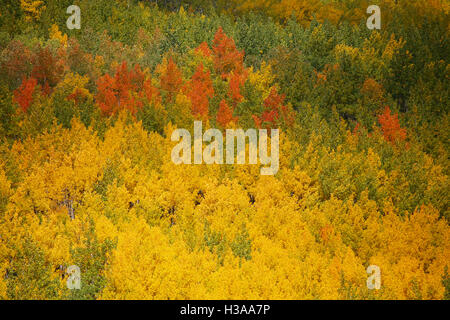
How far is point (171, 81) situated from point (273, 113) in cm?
2392

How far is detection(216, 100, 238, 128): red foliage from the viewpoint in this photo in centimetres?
9612

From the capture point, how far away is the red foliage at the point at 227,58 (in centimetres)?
11581

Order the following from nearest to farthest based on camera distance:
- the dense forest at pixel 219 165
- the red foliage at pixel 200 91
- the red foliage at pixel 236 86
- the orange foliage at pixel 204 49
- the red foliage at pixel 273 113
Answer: the dense forest at pixel 219 165 < the red foliage at pixel 273 113 < the red foliage at pixel 200 91 < the red foliage at pixel 236 86 < the orange foliage at pixel 204 49

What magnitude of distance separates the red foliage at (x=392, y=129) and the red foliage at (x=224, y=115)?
75.0 ft

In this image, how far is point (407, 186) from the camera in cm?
7250

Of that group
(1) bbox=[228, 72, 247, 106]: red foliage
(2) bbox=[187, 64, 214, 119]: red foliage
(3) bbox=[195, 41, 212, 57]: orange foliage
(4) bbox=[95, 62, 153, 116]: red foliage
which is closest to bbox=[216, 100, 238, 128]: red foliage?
(2) bbox=[187, 64, 214, 119]: red foliage

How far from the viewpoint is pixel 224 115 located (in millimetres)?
97562

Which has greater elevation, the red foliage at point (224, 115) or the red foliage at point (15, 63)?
the red foliage at point (15, 63)

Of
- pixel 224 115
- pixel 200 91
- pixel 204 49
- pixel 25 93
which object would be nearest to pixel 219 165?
pixel 224 115

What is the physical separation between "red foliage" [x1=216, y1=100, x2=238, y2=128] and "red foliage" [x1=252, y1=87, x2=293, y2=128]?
433 cm

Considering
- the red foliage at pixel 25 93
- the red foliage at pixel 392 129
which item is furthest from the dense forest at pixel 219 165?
the red foliage at pixel 25 93

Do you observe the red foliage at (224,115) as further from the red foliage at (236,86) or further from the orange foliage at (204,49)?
the orange foliage at (204,49)

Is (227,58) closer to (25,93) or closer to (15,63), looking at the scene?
(15,63)
